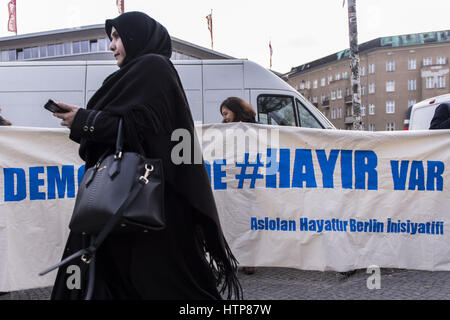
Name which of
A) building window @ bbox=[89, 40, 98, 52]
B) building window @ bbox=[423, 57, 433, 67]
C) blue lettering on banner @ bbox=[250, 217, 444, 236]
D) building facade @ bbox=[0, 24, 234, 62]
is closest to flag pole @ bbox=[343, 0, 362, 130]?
blue lettering on banner @ bbox=[250, 217, 444, 236]

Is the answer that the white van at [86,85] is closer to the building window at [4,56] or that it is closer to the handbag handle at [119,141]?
the handbag handle at [119,141]

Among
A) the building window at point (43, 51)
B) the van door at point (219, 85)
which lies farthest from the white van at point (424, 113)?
the building window at point (43, 51)

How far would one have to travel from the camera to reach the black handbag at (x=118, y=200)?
1533 millimetres

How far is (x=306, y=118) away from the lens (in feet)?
29.3

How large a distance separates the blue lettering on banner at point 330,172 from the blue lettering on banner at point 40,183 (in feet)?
4.22

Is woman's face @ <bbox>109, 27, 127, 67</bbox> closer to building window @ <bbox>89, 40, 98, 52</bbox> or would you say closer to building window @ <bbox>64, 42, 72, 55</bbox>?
building window @ <bbox>89, 40, 98, 52</bbox>

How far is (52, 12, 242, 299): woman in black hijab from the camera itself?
5.74ft

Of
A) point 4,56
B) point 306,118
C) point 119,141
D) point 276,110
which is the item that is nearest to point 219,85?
point 276,110

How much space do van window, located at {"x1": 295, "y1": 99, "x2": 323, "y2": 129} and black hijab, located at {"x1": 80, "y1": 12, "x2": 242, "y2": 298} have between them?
280 inches

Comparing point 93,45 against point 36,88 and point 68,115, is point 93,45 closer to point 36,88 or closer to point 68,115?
point 36,88

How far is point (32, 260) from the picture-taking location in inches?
145

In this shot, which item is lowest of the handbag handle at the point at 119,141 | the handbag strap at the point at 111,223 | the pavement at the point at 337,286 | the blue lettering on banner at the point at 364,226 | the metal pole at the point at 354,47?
the pavement at the point at 337,286

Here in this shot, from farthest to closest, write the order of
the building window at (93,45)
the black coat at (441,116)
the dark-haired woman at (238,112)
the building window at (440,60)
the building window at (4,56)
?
1. the building window at (440,60)
2. the building window at (4,56)
3. the building window at (93,45)
4. the black coat at (441,116)
5. the dark-haired woman at (238,112)

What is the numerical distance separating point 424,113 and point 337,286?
7920 mm
